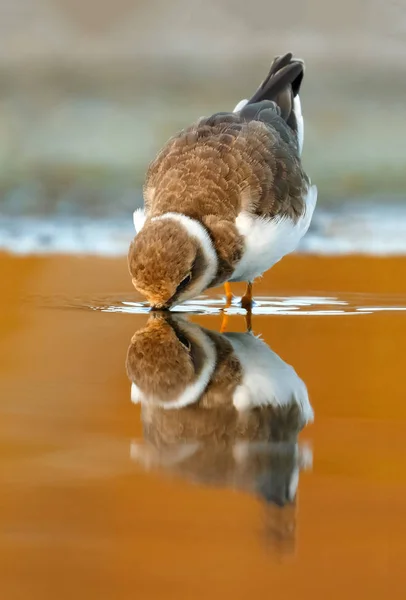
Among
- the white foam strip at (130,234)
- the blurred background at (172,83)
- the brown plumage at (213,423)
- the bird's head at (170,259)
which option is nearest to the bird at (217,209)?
the bird's head at (170,259)

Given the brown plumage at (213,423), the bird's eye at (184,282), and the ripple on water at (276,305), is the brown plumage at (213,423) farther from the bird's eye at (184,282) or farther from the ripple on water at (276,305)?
the ripple on water at (276,305)

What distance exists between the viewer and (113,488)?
2.98 metres

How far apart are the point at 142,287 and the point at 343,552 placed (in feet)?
9.96

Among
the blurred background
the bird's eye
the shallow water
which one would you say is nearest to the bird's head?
the bird's eye

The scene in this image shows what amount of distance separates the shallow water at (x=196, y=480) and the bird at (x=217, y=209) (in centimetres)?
32

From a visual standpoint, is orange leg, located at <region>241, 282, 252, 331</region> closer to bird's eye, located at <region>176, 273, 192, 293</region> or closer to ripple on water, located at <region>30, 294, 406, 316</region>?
ripple on water, located at <region>30, 294, 406, 316</region>

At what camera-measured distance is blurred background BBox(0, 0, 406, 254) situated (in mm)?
11148

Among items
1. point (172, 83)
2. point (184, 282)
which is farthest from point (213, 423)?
point (172, 83)

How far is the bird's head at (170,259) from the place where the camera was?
5.36 m

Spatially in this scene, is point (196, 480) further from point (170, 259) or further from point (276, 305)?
point (276, 305)

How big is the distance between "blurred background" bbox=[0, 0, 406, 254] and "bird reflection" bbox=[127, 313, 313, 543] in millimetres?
5886

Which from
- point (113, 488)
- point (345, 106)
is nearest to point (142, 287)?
point (113, 488)

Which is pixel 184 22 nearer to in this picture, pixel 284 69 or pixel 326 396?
pixel 284 69

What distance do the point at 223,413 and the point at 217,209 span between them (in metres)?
2.21
